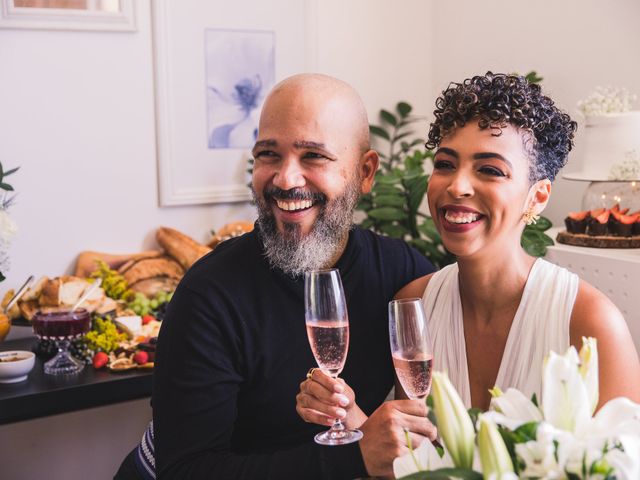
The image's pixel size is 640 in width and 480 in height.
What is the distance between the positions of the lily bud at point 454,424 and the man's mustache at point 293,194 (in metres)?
0.98

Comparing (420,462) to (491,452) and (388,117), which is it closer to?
(491,452)

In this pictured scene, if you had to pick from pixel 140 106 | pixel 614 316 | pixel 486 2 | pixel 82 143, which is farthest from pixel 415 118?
pixel 614 316

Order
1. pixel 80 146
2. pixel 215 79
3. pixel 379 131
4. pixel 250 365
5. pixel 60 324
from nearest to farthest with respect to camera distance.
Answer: pixel 250 365
pixel 60 324
pixel 80 146
pixel 215 79
pixel 379 131

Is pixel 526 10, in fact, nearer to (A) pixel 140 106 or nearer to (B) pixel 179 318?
(A) pixel 140 106

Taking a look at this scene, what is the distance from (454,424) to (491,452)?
6 cm

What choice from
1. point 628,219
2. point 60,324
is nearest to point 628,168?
point 628,219

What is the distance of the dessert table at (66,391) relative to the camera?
2.42m

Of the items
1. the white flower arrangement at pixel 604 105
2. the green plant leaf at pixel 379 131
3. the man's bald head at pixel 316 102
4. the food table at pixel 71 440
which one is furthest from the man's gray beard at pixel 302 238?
the green plant leaf at pixel 379 131

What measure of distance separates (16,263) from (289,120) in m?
1.89

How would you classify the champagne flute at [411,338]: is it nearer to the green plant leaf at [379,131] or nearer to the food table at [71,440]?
the food table at [71,440]

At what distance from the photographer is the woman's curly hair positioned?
1578 millimetres

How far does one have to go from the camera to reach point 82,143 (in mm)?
3322

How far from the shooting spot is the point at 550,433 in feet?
2.68

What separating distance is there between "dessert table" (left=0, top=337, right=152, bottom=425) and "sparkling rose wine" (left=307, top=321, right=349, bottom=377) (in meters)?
1.34
